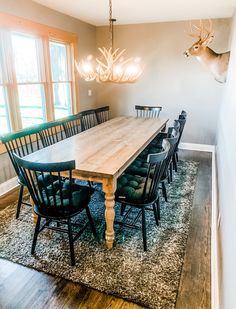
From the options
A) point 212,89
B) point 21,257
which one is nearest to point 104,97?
point 212,89

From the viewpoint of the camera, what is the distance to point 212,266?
2016mm

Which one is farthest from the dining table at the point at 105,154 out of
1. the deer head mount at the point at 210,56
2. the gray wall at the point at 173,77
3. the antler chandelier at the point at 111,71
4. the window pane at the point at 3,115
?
the gray wall at the point at 173,77

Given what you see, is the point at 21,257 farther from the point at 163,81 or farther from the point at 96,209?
the point at 163,81

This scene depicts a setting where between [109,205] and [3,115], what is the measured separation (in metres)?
2.20

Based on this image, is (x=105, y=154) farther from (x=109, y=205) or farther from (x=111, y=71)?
(x=111, y=71)

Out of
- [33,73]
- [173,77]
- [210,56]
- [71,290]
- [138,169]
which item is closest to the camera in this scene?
[71,290]

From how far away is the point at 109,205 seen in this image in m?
2.07

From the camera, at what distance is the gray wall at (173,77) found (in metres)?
4.79

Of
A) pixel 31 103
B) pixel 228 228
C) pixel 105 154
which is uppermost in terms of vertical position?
pixel 31 103

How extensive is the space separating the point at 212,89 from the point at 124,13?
2.25 m

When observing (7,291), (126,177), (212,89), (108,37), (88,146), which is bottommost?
(7,291)

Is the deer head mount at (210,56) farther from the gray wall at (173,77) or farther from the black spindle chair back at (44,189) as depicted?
the black spindle chair back at (44,189)

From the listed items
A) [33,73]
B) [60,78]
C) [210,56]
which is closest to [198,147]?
[210,56]

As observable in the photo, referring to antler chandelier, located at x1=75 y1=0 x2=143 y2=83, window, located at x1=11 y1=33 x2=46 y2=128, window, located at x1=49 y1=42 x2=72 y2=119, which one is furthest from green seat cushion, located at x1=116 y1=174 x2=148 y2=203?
window, located at x1=49 y1=42 x2=72 y2=119
